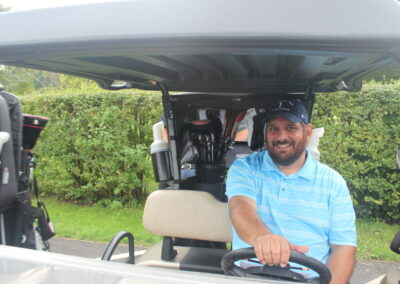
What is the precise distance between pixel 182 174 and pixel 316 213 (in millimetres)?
1119

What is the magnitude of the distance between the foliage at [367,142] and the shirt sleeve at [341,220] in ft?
9.64

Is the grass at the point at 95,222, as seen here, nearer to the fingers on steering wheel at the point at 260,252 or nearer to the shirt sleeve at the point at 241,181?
the shirt sleeve at the point at 241,181

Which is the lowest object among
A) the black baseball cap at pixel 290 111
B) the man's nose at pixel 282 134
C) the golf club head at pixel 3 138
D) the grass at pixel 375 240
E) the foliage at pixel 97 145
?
the grass at pixel 375 240

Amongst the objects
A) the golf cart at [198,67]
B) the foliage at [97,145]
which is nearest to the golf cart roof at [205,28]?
the golf cart at [198,67]

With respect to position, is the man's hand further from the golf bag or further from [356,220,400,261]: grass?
[356,220,400,261]: grass

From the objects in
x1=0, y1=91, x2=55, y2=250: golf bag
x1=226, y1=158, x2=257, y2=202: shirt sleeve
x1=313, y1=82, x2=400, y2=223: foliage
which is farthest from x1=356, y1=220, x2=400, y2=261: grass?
x1=0, y1=91, x2=55, y2=250: golf bag

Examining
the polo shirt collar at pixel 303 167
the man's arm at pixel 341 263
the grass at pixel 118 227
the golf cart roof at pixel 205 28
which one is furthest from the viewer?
the grass at pixel 118 227

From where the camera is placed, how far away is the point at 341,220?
1.90 meters

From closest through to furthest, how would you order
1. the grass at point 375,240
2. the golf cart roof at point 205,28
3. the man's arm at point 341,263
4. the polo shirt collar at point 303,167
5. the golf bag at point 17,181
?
1. the golf cart roof at point 205,28
2. the man's arm at point 341,263
3. the polo shirt collar at point 303,167
4. the golf bag at point 17,181
5. the grass at point 375,240

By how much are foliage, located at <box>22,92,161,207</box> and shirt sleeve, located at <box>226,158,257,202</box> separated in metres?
3.32

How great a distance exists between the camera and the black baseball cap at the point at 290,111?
207 centimetres

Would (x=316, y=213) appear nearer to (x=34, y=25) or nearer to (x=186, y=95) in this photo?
(x=186, y=95)

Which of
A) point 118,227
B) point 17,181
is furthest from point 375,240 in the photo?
point 17,181

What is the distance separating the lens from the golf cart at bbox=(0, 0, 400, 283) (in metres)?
0.79
